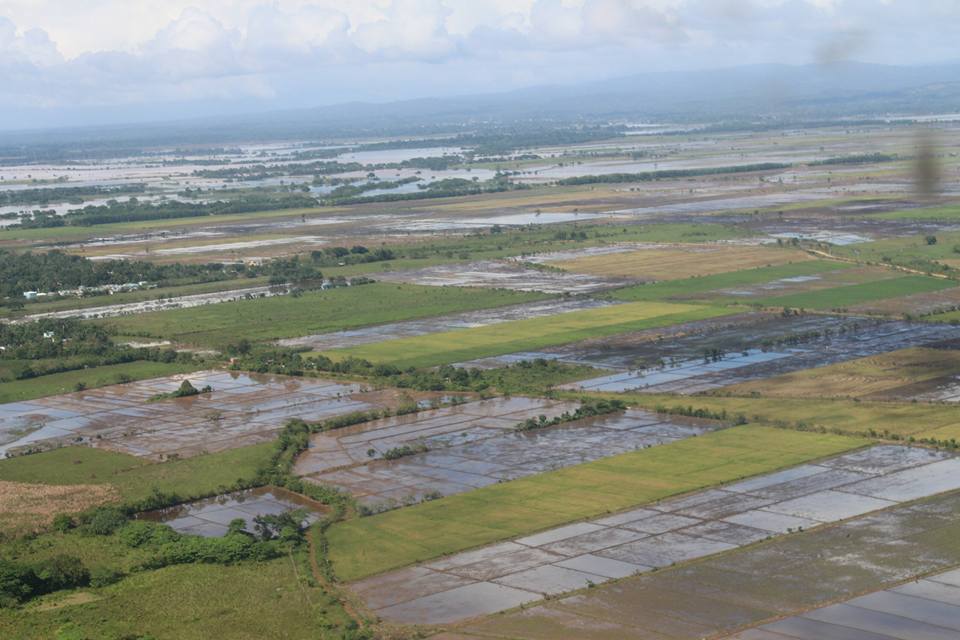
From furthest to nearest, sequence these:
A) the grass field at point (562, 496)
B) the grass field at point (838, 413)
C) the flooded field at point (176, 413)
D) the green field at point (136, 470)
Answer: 1. the flooded field at point (176, 413)
2. the grass field at point (838, 413)
3. the green field at point (136, 470)
4. the grass field at point (562, 496)

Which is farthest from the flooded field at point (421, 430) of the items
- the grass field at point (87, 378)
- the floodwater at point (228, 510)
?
the grass field at point (87, 378)

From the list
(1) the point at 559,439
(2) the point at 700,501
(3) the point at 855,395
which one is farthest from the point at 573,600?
(3) the point at 855,395

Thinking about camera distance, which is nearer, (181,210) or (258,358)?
(258,358)

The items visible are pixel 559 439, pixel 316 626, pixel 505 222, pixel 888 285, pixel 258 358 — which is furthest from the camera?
pixel 505 222

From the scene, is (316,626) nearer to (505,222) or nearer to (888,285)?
(888,285)

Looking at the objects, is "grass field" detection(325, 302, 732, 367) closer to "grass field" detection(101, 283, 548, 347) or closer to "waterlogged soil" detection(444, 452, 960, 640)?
"grass field" detection(101, 283, 548, 347)

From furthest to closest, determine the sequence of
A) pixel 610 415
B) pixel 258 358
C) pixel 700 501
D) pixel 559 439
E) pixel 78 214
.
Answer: pixel 78 214 → pixel 258 358 → pixel 610 415 → pixel 559 439 → pixel 700 501

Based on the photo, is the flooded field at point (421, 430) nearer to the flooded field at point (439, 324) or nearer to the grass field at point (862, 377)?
the grass field at point (862, 377)

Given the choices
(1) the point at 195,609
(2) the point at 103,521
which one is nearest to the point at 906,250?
(2) the point at 103,521
